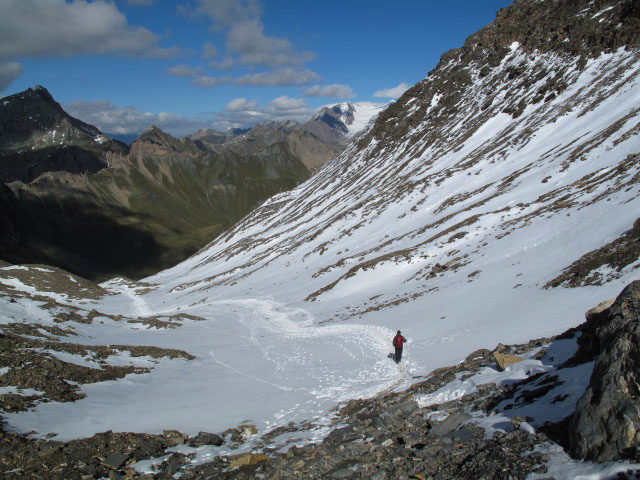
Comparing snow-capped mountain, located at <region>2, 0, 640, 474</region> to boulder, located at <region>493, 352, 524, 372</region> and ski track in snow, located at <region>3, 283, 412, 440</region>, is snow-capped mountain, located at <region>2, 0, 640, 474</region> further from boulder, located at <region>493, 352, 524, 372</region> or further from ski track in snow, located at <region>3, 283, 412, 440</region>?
boulder, located at <region>493, 352, 524, 372</region>

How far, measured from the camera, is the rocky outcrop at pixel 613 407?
220 inches

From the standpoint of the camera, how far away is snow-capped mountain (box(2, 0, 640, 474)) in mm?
15633

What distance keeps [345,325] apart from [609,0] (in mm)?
84159

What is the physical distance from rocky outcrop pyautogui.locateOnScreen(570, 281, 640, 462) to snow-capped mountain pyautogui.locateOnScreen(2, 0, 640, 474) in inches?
349

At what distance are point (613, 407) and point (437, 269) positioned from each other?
25.8 metres

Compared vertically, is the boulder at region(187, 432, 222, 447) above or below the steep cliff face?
below

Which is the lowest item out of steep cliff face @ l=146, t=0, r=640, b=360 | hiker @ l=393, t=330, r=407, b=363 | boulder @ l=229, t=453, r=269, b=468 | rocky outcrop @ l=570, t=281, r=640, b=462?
hiker @ l=393, t=330, r=407, b=363

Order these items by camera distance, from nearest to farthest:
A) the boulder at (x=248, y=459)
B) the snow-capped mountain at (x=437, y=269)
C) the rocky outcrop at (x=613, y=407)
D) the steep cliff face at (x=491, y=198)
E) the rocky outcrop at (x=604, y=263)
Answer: the rocky outcrop at (x=613, y=407) < the boulder at (x=248, y=459) < the snow-capped mountain at (x=437, y=269) < the rocky outcrop at (x=604, y=263) < the steep cliff face at (x=491, y=198)

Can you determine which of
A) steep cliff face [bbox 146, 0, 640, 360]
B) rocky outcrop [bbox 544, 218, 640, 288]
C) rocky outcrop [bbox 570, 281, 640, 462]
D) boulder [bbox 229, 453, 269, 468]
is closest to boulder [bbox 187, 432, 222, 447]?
boulder [bbox 229, 453, 269, 468]

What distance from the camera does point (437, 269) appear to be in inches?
1235

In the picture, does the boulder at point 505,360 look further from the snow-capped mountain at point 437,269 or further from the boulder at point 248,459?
the boulder at point 248,459

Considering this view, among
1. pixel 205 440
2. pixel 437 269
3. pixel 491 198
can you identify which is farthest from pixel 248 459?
pixel 491 198

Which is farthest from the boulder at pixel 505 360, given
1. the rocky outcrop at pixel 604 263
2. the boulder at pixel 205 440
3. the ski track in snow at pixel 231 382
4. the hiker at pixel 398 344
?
the boulder at pixel 205 440

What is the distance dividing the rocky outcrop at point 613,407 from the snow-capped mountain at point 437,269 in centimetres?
886
